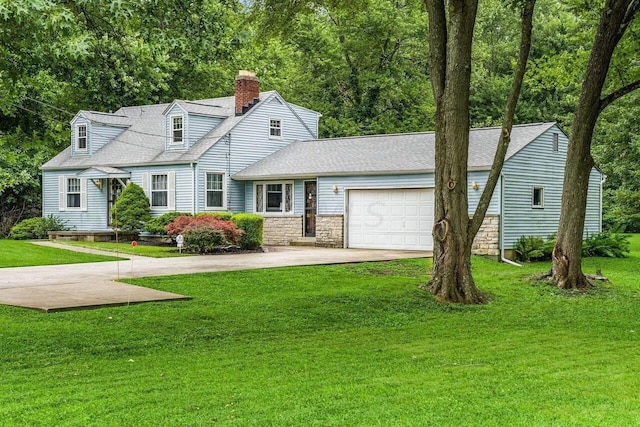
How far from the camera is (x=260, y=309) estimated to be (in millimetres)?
11320

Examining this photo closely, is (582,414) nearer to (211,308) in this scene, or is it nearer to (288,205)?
(211,308)

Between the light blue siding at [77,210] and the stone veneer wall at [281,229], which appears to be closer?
the stone veneer wall at [281,229]

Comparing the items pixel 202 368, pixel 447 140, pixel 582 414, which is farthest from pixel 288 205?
pixel 582 414

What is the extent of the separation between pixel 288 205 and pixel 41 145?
56.4 feet

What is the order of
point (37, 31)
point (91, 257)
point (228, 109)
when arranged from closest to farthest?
1. point (37, 31)
2. point (91, 257)
3. point (228, 109)

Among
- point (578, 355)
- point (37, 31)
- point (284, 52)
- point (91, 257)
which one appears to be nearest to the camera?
point (37, 31)

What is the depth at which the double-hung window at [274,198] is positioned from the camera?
85.9ft

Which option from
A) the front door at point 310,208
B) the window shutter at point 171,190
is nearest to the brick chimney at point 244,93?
the window shutter at point 171,190

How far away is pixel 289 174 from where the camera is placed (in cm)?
2517

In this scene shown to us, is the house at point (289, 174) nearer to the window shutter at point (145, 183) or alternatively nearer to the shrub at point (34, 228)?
the window shutter at point (145, 183)

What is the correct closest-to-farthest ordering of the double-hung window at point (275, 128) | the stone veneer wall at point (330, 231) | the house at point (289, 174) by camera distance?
the house at point (289, 174) < the stone veneer wall at point (330, 231) < the double-hung window at point (275, 128)

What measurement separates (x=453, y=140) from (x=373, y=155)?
11803 millimetres

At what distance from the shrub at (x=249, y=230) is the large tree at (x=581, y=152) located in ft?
31.1

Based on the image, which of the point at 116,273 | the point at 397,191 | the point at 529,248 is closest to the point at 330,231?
the point at 397,191
